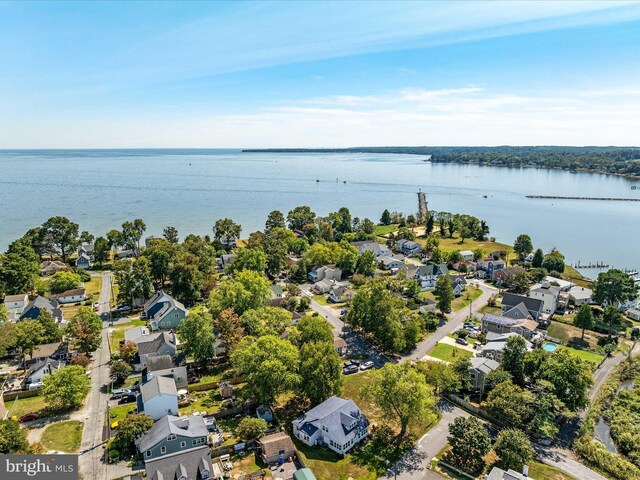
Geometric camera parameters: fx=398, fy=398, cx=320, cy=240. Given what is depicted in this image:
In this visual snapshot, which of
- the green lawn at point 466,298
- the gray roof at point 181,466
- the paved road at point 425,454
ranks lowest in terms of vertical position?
the paved road at point 425,454

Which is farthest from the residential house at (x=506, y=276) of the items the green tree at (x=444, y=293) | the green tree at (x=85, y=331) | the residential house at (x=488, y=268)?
the green tree at (x=85, y=331)

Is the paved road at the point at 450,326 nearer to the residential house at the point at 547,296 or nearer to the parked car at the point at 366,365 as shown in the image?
the parked car at the point at 366,365

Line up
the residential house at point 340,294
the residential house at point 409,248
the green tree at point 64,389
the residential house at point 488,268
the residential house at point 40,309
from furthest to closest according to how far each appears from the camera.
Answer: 1. the residential house at point 409,248
2. the residential house at point 488,268
3. the residential house at point 340,294
4. the residential house at point 40,309
5. the green tree at point 64,389

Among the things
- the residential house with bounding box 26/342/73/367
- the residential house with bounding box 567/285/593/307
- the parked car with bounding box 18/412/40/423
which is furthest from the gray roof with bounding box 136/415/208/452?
the residential house with bounding box 567/285/593/307

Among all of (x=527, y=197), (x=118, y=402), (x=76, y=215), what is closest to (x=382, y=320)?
(x=118, y=402)

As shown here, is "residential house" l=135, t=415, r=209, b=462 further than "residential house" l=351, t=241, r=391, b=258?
No

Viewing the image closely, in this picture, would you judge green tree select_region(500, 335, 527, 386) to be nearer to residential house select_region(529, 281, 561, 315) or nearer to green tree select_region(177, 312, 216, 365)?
residential house select_region(529, 281, 561, 315)

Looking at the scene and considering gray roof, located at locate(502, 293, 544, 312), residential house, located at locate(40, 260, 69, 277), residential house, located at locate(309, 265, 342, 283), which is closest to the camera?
gray roof, located at locate(502, 293, 544, 312)
